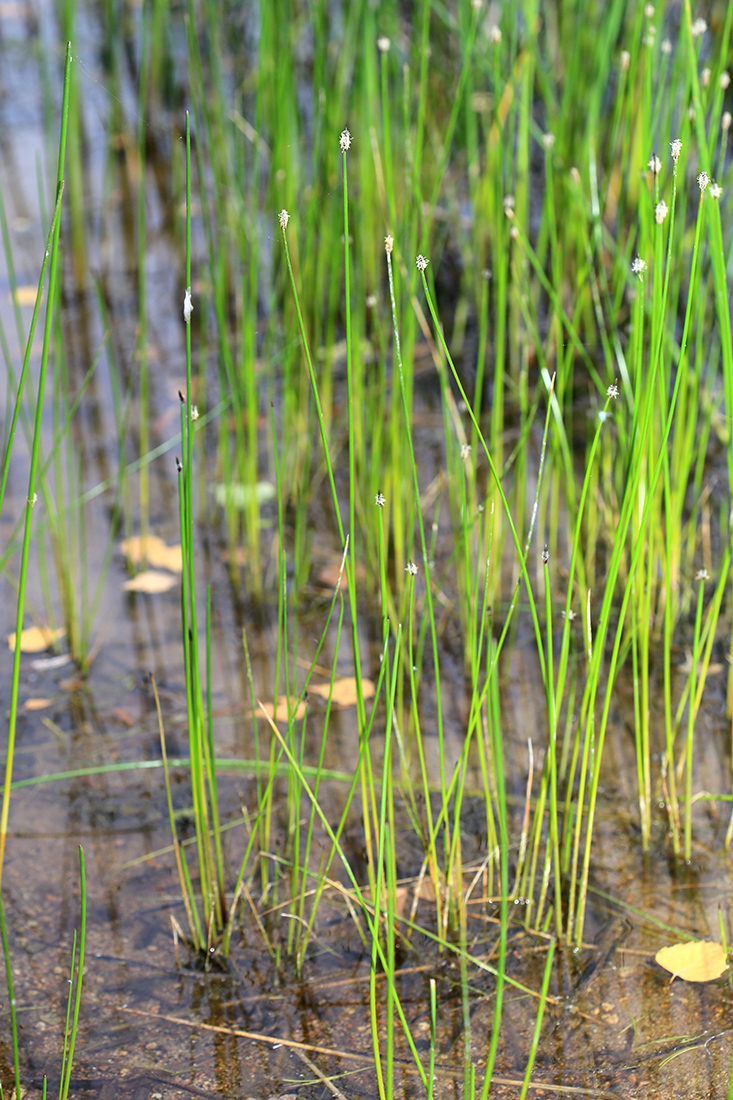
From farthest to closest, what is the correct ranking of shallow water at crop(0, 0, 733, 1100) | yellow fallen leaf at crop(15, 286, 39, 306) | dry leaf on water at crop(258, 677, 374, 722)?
yellow fallen leaf at crop(15, 286, 39, 306), dry leaf on water at crop(258, 677, 374, 722), shallow water at crop(0, 0, 733, 1100)

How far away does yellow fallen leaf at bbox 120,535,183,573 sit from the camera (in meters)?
1.85

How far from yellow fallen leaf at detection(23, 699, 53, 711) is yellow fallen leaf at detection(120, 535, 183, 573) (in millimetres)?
346

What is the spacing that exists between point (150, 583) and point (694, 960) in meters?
1.10

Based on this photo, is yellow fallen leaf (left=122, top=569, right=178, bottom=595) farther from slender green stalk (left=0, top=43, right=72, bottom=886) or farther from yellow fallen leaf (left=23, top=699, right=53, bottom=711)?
slender green stalk (left=0, top=43, right=72, bottom=886)

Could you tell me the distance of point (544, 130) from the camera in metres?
3.19

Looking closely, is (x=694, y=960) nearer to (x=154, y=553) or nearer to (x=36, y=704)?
(x=36, y=704)

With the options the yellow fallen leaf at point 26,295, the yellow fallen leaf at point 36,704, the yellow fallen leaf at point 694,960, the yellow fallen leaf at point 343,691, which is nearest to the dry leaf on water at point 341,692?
the yellow fallen leaf at point 343,691

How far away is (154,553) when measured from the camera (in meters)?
1.89

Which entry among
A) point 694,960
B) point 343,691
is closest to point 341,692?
point 343,691

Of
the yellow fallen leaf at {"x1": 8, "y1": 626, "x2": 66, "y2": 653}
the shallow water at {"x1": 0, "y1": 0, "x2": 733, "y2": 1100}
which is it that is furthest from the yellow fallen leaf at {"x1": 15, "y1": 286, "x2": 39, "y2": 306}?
the yellow fallen leaf at {"x1": 8, "y1": 626, "x2": 66, "y2": 653}

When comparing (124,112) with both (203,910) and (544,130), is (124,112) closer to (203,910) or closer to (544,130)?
(544,130)

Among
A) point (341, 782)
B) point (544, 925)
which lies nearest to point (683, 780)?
point (544, 925)

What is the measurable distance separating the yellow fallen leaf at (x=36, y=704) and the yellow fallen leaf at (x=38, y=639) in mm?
112

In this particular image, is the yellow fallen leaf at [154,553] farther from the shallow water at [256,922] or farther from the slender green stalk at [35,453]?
the slender green stalk at [35,453]
